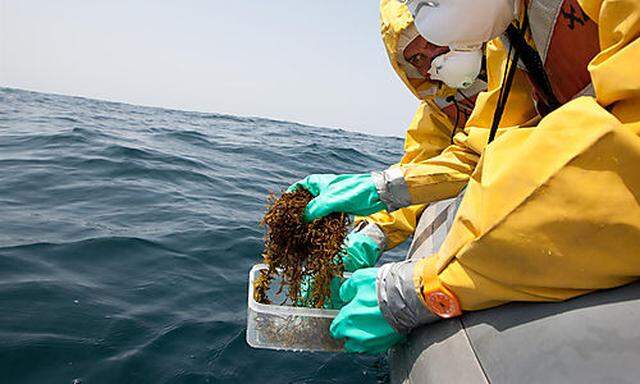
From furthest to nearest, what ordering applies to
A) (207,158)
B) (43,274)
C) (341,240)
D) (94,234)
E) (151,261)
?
(207,158) → (94,234) → (151,261) → (43,274) → (341,240)

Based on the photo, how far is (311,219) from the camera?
2463 millimetres

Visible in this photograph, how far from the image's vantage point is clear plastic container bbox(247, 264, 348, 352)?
7.36ft

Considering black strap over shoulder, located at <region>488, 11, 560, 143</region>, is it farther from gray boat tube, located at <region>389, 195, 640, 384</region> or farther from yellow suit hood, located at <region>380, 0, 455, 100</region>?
yellow suit hood, located at <region>380, 0, 455, 100</region>

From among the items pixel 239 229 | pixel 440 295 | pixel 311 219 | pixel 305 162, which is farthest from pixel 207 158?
pixel 440 295

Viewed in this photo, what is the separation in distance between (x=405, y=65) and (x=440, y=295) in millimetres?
2135

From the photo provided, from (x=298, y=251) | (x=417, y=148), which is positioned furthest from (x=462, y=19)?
(x=417, y=148)

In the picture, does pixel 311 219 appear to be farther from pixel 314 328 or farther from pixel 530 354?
pixel 530 354

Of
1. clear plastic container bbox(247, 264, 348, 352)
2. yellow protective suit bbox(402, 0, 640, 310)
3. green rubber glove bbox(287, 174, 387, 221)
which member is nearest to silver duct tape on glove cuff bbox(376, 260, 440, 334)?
yellow protective suit bbox(402, 0, 640, 310)

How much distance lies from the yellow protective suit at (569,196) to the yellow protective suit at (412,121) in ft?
5.63

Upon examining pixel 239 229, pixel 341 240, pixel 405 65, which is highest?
pixel 405 65

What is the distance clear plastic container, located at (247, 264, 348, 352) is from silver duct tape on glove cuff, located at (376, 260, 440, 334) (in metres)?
0.48

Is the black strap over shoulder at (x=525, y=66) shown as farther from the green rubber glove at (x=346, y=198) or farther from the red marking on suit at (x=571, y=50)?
the green rubber glove at (x=346, y=198)

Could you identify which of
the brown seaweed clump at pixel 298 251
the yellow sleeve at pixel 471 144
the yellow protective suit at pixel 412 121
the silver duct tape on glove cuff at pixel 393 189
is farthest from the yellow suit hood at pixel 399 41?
the brown seaweed clump at pixel 298 251

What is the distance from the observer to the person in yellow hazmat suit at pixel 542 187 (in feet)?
3.56
